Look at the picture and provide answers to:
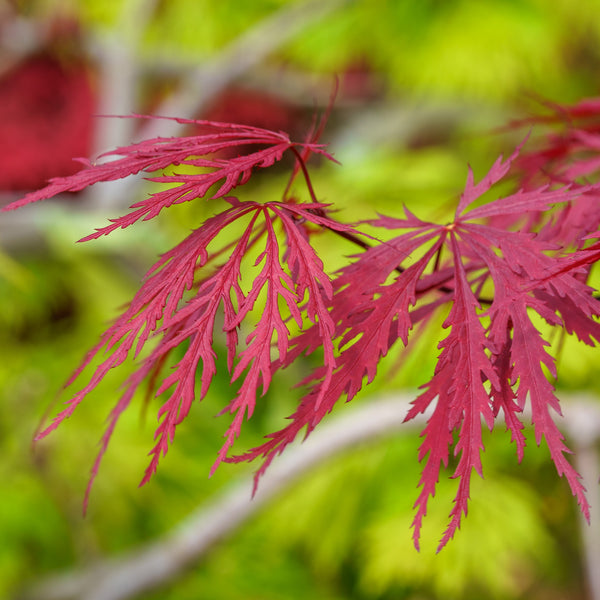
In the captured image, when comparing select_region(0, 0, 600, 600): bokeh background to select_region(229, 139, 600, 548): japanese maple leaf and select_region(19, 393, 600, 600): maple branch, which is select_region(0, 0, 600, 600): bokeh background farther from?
select_region(229, 139, 600, 548): japanese maple leaf

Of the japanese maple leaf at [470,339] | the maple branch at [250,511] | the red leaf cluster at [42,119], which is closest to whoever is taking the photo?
the japanese maple leaf at [470,339]

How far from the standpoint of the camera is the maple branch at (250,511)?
3.34 ft

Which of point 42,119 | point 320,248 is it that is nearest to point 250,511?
point 320,248

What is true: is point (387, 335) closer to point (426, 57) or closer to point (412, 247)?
point (412, 247)

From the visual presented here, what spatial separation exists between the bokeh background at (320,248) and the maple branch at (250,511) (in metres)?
0.02

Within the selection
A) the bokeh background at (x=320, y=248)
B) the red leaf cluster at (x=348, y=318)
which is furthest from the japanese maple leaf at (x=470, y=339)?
the bokeh background at (x=320, y=248)

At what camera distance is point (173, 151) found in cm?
27

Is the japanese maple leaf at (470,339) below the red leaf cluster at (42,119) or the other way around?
below

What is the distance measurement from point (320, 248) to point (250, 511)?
801 millimetres

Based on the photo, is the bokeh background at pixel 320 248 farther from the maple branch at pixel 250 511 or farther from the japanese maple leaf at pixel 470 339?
the japanese maple leaf at pixel 470 339

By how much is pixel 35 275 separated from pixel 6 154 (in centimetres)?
51

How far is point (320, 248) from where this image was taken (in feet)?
5.98

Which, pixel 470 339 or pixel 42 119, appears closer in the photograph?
pixel 470 339

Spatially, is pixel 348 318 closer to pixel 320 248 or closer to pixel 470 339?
pixel 470 339
